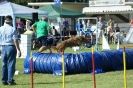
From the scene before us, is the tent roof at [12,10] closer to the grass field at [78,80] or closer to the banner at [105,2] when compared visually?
the grass field at [78,80]

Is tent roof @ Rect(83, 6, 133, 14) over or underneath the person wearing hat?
underneath

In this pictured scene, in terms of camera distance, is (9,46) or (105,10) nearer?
(9,46)

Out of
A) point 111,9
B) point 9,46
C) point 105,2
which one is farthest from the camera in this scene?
point 105,2

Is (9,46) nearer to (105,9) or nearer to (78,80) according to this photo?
(78,80)

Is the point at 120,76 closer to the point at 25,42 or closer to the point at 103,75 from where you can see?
the point at 103,75

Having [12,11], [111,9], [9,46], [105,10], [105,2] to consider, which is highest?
[9,46]

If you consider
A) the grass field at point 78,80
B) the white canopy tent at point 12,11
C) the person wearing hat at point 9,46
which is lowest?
the white canopy tent at point 12,11

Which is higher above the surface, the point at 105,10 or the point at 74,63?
the point at 74,63

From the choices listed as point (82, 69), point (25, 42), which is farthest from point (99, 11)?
point (82, 69)

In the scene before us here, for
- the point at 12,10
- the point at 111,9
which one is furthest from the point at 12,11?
the point at 111,9

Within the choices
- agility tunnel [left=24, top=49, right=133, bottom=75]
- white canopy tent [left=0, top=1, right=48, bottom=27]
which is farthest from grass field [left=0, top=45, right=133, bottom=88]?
white canopy tent [left=0, top=1, right=48, bottom=27]

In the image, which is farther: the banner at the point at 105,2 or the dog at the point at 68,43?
the banner at the point at 105,2

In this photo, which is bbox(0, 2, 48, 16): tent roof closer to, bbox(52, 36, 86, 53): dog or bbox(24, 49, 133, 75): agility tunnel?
bbox(52, 36, 86, 53): dog

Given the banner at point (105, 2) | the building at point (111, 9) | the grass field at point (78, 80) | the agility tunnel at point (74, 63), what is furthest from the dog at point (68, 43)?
the banner at point (105, 2)
